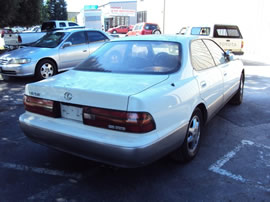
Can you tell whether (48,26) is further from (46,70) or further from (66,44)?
(46,70)

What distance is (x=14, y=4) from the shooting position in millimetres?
13344

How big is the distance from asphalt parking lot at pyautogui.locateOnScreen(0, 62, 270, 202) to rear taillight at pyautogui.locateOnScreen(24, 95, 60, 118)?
74cm

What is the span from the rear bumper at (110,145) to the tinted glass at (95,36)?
647 centimetres

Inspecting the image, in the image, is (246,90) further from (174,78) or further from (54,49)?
(54,49)

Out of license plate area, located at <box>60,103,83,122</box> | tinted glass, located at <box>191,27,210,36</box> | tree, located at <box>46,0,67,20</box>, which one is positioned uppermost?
tree, located at <box>46,0,67,20</box>

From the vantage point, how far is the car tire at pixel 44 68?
8.09 m

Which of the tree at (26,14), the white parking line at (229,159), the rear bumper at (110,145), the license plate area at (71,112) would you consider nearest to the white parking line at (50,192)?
the rear bumper at (110,145)

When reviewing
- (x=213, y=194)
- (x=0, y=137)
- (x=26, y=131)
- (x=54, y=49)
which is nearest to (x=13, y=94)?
(x=54, y=49)

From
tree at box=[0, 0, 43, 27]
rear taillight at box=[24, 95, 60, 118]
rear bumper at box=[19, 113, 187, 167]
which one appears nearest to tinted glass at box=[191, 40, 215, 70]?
rear bumper at box=[19, 113, 187, 167]

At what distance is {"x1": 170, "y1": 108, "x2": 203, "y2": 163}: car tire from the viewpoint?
326 cm

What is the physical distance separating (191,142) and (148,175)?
0.71 m

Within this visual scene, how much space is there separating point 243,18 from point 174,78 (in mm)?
16190

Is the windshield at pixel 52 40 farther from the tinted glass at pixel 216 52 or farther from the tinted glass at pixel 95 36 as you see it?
the tinted glass at pixel 216 52

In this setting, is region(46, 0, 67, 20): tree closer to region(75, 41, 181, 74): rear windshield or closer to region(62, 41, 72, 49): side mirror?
region(62, 41, 72, 49): side mirror
